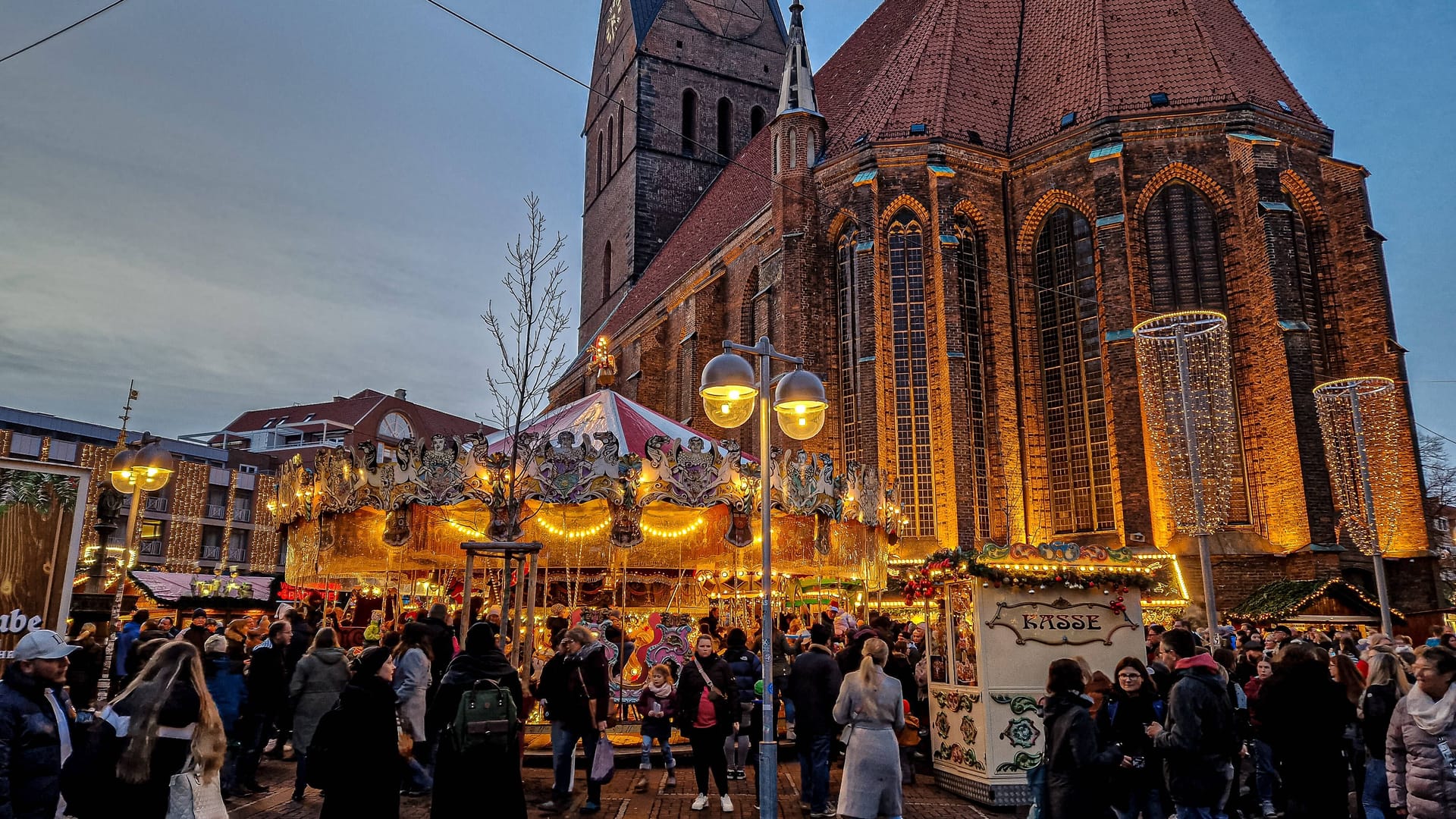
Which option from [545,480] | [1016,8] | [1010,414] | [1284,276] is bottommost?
[545,480]

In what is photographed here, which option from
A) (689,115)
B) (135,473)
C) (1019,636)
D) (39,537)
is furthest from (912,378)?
(689,115)

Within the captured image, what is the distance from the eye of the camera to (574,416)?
1576 centimetres

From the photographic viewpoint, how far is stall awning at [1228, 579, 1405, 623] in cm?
1935

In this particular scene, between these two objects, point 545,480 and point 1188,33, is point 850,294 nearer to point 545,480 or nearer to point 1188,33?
point 1188,33

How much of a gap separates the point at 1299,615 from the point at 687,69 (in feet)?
118

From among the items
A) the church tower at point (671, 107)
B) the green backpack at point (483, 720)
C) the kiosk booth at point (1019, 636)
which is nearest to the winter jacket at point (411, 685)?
the green backpack at point (483, 720)

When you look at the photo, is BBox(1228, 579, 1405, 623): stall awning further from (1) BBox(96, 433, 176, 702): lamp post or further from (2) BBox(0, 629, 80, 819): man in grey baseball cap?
(2) BBox(0, 629, 80, 819): man in grey baseball cap

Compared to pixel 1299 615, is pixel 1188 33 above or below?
above

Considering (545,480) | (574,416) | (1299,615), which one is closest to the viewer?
(545,480)

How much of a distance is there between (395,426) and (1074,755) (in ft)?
191

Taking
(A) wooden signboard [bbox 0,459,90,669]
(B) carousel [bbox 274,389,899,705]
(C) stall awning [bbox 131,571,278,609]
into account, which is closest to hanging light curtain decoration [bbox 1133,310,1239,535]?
(B) carousel [bbox 274,389,899,705]

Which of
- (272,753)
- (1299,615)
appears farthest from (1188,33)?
(272,753)

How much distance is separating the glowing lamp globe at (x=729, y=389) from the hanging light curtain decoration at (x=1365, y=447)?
16.8 m

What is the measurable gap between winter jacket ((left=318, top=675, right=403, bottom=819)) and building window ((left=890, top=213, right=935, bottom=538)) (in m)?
18.8
